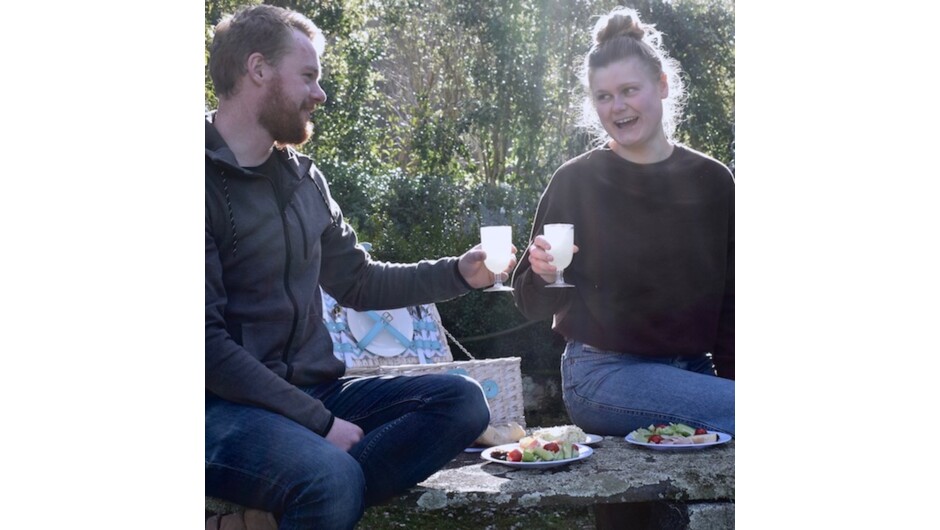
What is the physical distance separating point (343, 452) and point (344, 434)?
0.57 ft

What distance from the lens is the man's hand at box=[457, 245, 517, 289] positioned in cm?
341

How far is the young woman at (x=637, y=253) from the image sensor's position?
3518 mm

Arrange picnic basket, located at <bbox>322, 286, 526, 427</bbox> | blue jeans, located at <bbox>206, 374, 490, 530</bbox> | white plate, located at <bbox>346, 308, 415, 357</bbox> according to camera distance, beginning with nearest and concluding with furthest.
→ blue jeans, located at <bbox>206, 374, 490, 530</bbox> < picnic basket, located at <bbox>322, 286, 526, 427</bbox> < white plate, located at <bbox>346, 308, 415, 357</bbox>

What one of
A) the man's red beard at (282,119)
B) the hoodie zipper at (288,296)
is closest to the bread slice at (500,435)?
the hoodie zipper at (288,296)

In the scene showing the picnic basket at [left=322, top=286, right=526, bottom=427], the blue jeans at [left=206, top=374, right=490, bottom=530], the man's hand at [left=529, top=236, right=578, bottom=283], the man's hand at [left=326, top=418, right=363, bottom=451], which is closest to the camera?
the blue jeans at [left=206, top=374, right=490, bottom=530]

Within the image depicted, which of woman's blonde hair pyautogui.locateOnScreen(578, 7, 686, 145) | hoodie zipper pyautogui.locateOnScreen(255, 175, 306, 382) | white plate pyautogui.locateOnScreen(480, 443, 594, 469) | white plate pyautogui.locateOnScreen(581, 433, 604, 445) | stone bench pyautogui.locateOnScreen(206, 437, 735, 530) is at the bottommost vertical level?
stone bench pyautogui.locateOnScreen(206, 437, 735, 530)

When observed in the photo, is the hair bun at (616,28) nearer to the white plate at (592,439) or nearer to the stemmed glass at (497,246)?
the stemmed glass at (497,246)

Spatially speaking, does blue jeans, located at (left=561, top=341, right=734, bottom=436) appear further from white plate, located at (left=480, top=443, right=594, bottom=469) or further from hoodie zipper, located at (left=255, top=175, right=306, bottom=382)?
hoodie zipper, located at (left=255, top=175, right=306, bottom=382)

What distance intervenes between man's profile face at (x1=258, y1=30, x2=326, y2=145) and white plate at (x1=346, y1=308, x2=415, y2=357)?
2.70 feet

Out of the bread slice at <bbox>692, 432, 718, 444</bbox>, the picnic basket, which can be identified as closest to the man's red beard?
the picnic basket
